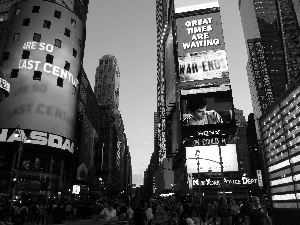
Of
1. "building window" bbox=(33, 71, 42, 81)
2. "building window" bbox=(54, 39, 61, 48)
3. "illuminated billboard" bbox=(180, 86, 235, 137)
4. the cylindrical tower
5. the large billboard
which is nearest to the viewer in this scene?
the large billboard

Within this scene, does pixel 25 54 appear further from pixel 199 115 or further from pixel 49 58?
pixel 199 115

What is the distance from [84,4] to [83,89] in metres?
29.2

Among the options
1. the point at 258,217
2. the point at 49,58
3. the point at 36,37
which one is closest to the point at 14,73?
Result: the point at 49,58

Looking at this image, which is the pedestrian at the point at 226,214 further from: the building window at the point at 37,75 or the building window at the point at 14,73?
the building window at the point at 14,73

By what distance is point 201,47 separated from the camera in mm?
62531

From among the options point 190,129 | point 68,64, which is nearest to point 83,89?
point 68,64

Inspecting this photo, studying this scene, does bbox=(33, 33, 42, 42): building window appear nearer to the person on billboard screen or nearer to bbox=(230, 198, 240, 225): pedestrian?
the person on billboard screen

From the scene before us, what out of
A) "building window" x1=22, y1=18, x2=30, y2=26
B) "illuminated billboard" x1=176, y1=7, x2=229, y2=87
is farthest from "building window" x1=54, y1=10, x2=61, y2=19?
"illuminated billboard" x1=176, y1=7, x2=229, y2=87

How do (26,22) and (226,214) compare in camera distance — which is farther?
(26,22)

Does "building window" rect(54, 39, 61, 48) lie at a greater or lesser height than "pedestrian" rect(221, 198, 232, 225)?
greater

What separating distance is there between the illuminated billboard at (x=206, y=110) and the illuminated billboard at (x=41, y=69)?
23552 mm

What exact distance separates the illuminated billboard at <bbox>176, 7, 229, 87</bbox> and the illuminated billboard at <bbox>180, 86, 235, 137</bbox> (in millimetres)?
2753

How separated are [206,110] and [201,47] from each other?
14411 millimetres

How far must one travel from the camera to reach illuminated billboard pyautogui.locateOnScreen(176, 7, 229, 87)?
60406 millimetres
